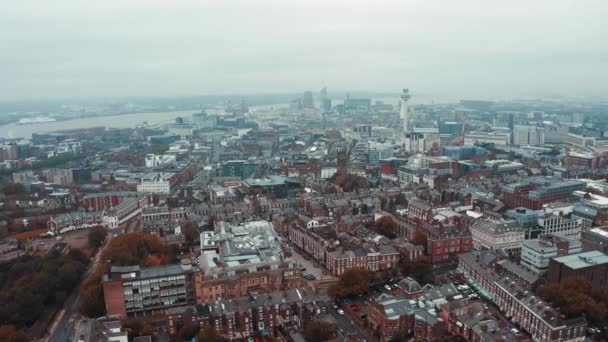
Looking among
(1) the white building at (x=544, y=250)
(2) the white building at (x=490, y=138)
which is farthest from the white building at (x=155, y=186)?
(2) the white building at (x=490, y=138)

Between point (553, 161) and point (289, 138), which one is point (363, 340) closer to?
point (553, 161)

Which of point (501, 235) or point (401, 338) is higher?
point (501, 235)

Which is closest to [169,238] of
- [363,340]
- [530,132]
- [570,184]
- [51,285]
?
[51,285]

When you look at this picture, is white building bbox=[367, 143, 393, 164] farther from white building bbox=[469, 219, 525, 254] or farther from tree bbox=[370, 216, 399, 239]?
white building bbox=[469, 219, 525, 254]

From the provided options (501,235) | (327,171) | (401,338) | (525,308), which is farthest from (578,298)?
(327,171)

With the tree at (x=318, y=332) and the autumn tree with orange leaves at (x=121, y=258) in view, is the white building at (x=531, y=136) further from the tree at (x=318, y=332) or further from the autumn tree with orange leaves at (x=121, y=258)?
the tree at (x=318, y=332)

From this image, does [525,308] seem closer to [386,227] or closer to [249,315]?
[249,315]
